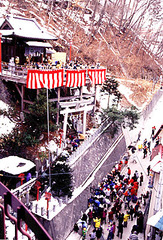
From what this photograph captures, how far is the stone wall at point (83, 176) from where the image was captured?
13.3 meters

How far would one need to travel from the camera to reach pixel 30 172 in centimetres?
1567

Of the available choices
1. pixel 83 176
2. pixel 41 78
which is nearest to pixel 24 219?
pixel 83 176

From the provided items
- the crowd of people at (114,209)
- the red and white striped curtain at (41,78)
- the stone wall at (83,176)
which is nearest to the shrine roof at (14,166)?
the stone wall at (83,176)

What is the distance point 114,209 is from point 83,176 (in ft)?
11.5

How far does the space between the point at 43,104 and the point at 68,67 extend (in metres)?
4.28

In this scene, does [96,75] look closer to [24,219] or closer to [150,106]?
[150,106]

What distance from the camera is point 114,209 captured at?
14.9 m

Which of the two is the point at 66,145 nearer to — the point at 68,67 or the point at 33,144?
the point at 33,144

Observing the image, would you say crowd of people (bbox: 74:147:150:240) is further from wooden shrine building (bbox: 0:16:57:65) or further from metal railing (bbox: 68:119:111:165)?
wooden shrine building (bbox: 0:16:57:65)

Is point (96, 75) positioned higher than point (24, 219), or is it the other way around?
point (96, 75)

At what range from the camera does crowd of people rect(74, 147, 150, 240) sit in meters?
13.5

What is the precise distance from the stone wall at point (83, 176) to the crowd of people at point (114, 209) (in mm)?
499

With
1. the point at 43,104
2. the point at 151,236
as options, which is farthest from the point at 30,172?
the point at 151,236

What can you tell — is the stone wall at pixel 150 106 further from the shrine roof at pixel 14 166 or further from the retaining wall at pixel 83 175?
the shrine roof at pixel 14 166
